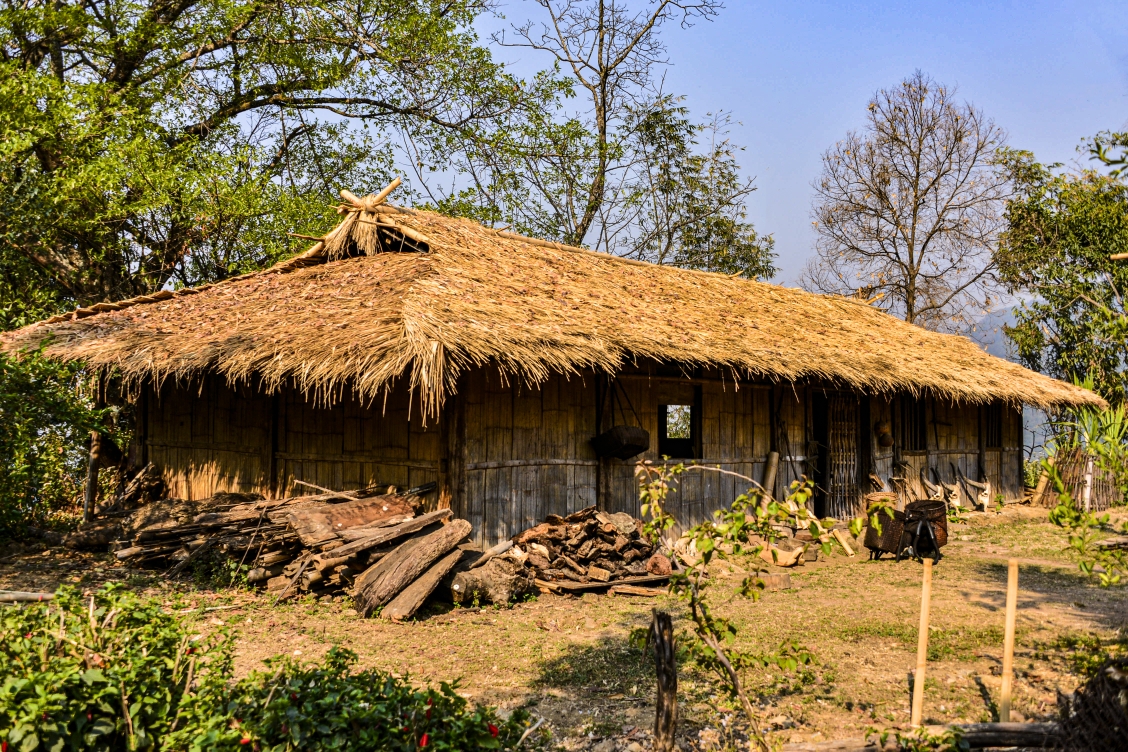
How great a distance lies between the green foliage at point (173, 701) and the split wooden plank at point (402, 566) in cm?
291

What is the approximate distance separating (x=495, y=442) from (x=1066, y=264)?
55.5ft

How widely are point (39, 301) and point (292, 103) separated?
724 centimetres

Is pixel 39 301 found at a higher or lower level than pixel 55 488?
higher

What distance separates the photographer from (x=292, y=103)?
1767 cm

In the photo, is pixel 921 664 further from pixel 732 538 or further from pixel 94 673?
pixel 94 673

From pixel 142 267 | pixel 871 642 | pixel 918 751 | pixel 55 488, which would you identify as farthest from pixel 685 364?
pixel 142 267

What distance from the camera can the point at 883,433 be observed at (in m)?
13.0

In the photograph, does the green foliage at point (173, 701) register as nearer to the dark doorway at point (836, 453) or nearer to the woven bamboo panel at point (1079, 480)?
the dark doorway at point (836, 453)

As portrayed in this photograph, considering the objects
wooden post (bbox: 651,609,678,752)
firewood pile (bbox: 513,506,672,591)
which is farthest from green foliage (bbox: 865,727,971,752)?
firewood pile (bbox: 513,506,672,591)

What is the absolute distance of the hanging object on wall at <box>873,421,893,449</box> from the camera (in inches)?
511

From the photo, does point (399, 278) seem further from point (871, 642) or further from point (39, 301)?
point (39, 301)

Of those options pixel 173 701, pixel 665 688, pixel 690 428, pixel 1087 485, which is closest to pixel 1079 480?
pixel 1087 485

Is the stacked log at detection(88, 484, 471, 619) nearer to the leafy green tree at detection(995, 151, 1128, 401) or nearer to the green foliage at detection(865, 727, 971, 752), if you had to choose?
the green foliage at detection(865, 727, 971, 752)

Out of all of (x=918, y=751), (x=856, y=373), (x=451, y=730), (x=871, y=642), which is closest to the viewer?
(x=451, y=730)
